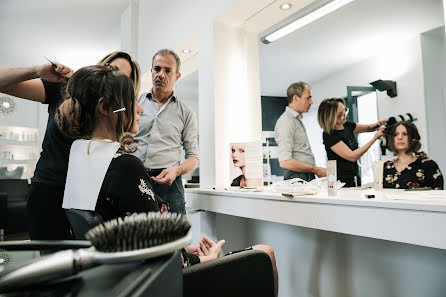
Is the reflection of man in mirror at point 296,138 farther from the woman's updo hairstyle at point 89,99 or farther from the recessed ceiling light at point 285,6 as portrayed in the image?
the woman's updo hairstyle at point 89,99

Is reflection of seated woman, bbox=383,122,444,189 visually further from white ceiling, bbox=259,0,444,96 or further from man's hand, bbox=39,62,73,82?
man's hand, bbox=39,62,73,82

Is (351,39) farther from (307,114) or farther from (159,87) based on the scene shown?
(159,87)

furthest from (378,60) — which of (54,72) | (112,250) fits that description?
(112,250)

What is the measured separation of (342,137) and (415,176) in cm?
45

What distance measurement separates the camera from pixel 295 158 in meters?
2.11

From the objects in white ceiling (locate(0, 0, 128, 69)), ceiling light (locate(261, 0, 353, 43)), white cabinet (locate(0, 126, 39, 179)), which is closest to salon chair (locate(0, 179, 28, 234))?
white cabinet (locate(0, 126, 39, 179))

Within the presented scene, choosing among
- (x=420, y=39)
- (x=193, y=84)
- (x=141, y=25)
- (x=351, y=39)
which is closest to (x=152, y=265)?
(x=420, y=39)

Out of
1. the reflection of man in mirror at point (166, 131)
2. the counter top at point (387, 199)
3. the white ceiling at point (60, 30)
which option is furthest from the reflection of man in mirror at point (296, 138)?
the white ceiling at point (60, 30)

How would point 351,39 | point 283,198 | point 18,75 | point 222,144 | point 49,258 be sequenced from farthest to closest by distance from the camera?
point 222,144 → point 351,39 → point 283,198 → point 18,75 → point 49,258

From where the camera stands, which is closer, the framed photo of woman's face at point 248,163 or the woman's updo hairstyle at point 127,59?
the woman's updo hairstyle at point 127,59

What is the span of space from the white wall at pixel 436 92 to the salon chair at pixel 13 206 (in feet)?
16.4

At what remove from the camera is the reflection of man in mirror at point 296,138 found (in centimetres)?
200

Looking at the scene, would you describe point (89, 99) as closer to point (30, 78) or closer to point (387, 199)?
point (30, 78)

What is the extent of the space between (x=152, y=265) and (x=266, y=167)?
1933mm
